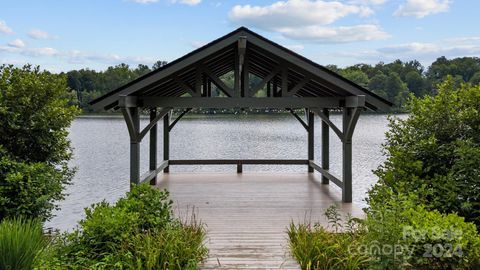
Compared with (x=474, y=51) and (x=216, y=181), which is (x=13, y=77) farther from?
(x=474, y=51)

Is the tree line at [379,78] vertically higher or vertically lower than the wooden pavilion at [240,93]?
higher

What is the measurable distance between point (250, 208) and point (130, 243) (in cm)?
393

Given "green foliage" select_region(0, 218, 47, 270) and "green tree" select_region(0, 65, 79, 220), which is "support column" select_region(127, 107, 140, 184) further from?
"green foliage" select_region(0, 218, 47, 270)

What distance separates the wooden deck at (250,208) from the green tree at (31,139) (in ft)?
8.27

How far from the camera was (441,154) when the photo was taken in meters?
5.59

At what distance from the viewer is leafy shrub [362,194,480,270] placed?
3.95m

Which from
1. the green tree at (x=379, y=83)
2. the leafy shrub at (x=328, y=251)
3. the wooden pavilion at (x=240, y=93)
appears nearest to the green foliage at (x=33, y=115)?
the wooden pavilion at (x=240, y=93)

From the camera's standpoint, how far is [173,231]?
496 centimetres

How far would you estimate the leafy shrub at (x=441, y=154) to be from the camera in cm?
519

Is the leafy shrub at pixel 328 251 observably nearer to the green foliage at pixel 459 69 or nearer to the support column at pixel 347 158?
the support column at pixel 347 158

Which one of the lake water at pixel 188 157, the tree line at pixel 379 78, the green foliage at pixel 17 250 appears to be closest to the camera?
the green foliage at pixel 17 250

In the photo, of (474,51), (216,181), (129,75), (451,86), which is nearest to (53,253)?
(451,86)

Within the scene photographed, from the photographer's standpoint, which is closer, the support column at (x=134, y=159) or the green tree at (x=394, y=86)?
the support column at (x=134, y=159)

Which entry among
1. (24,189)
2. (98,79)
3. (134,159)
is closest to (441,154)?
(134,159)
